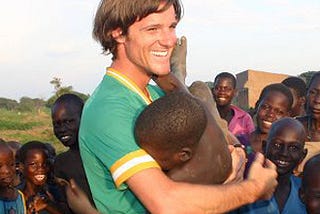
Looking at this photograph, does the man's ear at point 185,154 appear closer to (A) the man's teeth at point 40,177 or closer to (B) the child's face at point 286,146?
(B) the child's face at point 286,146

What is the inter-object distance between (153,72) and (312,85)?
2.74 meters

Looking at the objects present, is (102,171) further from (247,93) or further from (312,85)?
(247,93)

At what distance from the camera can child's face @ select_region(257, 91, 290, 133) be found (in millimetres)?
4391

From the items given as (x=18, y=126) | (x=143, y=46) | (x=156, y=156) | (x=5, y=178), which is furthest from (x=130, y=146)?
(x=18, y=126)

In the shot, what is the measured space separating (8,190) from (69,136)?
58cm

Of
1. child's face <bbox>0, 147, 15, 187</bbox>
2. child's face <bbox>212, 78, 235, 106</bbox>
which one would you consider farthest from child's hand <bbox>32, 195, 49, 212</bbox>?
child's face <bbox>212, 78, 235, 106</bbox>

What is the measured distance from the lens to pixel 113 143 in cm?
182

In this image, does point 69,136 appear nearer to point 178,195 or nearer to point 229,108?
point 229,108

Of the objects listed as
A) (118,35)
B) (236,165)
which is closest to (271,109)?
(236,165)

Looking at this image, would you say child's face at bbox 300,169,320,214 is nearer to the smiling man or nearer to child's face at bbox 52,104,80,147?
the smiling man

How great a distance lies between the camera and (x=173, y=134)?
1793mm

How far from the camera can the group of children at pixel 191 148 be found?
1812 mm

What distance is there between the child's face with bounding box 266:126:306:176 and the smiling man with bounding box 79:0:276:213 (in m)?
1.44

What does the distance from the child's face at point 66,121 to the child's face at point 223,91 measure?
1.95m
